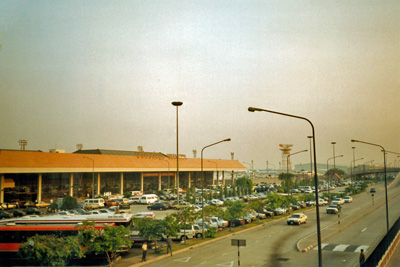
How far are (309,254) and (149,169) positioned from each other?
5462cm

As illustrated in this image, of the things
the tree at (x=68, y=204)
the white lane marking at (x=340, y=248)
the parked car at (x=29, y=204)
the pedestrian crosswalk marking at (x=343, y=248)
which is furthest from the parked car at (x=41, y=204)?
the white lane marking at (x=340, y=248)

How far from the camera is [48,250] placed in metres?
20.5

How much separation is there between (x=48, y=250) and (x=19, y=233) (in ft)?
22.8

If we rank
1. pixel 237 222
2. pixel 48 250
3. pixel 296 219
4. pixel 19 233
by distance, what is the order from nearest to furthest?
1. pixel 48 250
2. pixel 19 233
3. pixel 237 222
4. pixel 296 219

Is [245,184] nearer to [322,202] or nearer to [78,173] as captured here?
[322,202]

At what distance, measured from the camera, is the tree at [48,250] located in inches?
805

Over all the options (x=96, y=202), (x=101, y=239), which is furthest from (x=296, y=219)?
(x=96, y=202)

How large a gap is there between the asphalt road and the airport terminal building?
2259 cm

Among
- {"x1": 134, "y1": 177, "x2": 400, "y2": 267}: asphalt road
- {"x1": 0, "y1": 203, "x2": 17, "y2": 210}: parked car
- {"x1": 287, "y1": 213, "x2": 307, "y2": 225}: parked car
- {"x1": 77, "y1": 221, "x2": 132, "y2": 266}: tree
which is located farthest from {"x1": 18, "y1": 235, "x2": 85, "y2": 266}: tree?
{"x1": 0, "y1": 203, "x2": 17, "y2": 210}: parked car

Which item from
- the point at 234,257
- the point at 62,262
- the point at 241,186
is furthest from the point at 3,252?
the point at 241,186

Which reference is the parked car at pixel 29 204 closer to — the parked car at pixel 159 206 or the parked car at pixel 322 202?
the parked car at pixel 159 206

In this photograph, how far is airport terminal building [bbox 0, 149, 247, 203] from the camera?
54.2m

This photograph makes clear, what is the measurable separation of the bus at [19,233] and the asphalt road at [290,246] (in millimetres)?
7389

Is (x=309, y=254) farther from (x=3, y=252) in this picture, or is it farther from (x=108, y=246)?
(x=3, y=252)
